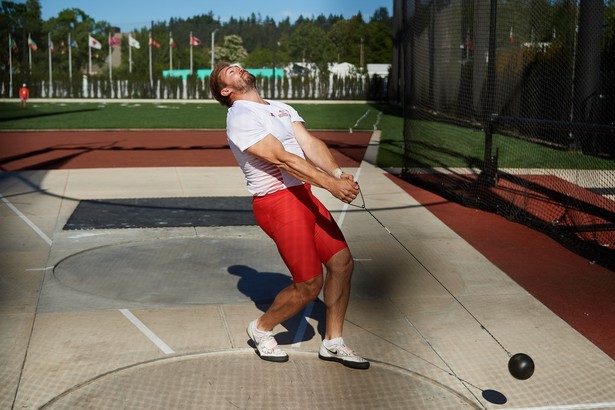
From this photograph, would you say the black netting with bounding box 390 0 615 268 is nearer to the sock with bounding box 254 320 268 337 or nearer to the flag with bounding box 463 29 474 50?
the flag with bounding box 463 29 474 50

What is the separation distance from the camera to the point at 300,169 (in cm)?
463

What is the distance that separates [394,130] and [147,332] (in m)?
21.5

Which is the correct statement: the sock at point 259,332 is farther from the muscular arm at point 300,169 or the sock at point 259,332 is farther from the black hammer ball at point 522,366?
the black hammer ball at point 522,366

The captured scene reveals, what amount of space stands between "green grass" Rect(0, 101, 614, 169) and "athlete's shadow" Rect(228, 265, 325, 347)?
25.6 feet

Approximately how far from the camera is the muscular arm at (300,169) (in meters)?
4.54

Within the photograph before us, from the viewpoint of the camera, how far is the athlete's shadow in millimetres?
5793

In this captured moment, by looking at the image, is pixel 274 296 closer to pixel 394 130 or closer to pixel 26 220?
pixel 26 220

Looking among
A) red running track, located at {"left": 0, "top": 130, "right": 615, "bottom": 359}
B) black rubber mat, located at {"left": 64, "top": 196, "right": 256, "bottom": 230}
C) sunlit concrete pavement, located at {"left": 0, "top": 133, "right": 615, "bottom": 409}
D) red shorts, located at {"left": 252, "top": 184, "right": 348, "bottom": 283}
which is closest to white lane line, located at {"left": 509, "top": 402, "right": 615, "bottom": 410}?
sunlit concrete pavement, located at {"left": 0, "top": 133, "right": 615, "bottom": 409}

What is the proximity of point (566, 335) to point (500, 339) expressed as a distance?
501 millimetres

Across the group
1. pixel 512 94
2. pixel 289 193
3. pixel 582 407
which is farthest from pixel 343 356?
pixel 512 94

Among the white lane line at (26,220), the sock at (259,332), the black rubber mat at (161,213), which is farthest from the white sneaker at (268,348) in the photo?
the black rubber mat at (161,213)

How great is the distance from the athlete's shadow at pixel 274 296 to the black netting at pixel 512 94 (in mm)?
4938

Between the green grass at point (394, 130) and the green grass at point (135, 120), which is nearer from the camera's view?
the green grass at point (394, 130)

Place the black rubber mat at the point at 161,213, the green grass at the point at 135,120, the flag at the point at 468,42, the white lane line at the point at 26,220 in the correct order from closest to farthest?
the white lane line at the point at 26,220 → the black rubber mat at the point at 161,213 → the flag at the point at 468,42 → the green grass at the point at 135,120
